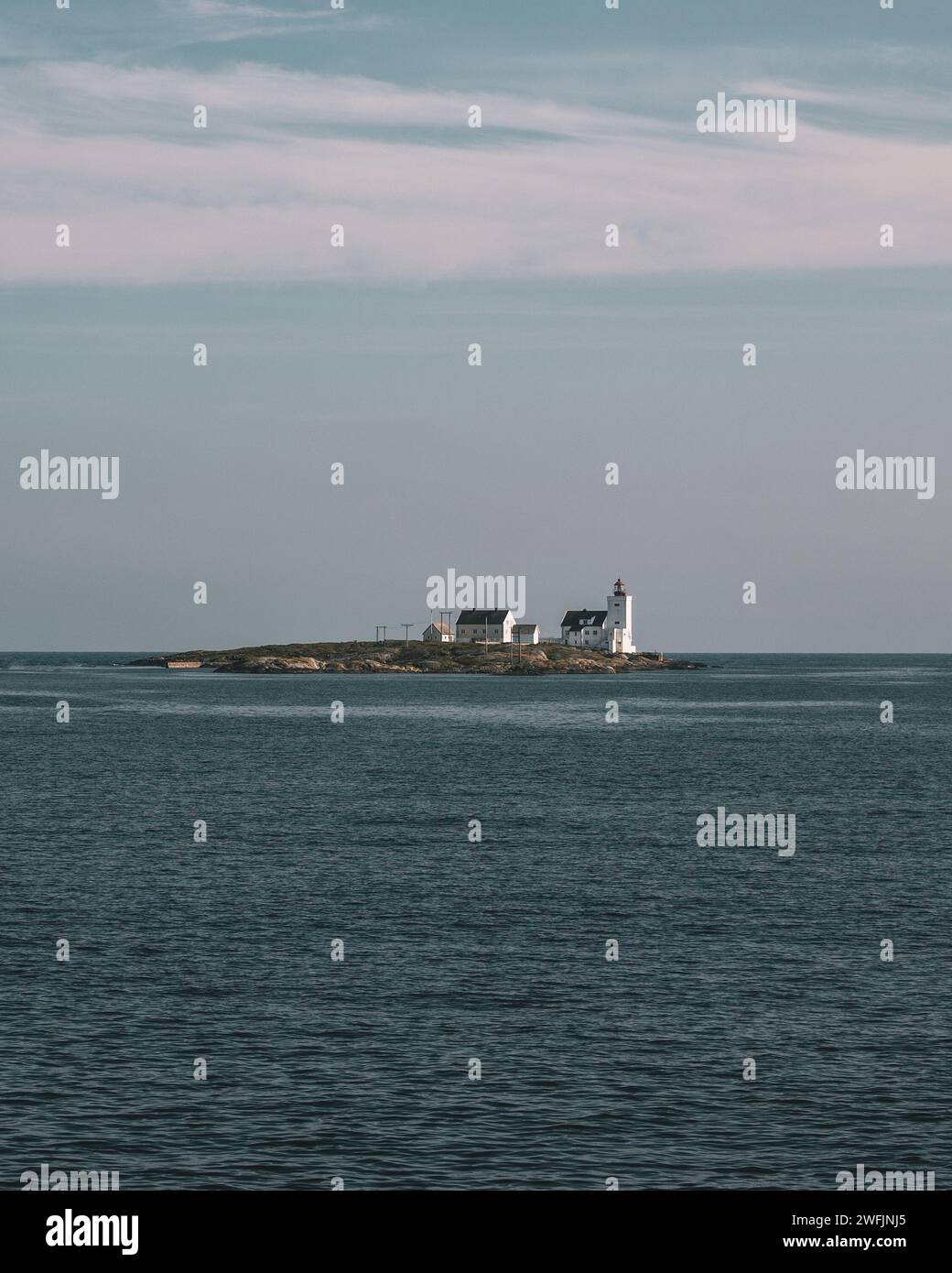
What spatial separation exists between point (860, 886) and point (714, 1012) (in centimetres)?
1989

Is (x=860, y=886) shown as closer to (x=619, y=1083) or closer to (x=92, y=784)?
(x=619, y=1083)

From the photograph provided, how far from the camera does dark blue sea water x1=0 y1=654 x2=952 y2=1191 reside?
2491cm

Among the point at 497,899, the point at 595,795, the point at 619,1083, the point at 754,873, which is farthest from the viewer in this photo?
the point at 595,795

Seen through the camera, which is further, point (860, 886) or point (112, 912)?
point (860, 886)

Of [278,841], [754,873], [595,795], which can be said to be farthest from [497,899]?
[595,795]

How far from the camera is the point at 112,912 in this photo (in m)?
45.7

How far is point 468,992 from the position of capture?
3562cm

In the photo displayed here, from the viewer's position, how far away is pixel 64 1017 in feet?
107

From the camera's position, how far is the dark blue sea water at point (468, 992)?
81.7 feet

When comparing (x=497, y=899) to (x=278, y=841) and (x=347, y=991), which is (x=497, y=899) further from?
(x=278, y=841)

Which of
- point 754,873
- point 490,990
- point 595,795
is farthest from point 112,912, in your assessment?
point 595,795
